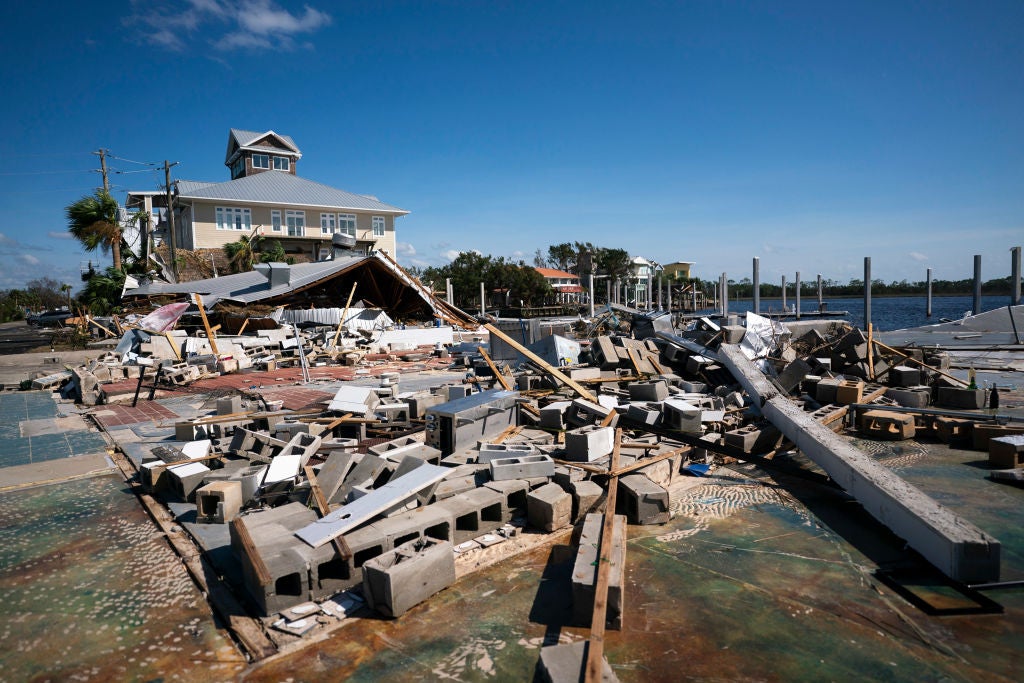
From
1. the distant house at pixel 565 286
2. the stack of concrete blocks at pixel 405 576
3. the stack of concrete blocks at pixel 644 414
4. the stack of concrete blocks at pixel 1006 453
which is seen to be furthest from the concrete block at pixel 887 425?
the distant house at pixel 565 286

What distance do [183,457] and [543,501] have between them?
14.6 feet

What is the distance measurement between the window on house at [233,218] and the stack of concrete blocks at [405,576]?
39.4 metres

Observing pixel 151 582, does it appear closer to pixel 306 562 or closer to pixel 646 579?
pixel 306 562

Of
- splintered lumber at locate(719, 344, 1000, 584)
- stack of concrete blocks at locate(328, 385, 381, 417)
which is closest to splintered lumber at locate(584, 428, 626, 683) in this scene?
splintered lumber at locate(719, 344, 1000, 584)

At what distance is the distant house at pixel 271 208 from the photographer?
123 feet

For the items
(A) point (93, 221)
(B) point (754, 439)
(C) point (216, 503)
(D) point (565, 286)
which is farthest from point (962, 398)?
(D) point (565, 286)

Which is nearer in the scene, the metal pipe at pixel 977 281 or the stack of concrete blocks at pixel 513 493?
the stack of concrete blocks at pixel 513 493

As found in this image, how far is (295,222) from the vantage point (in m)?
40.0

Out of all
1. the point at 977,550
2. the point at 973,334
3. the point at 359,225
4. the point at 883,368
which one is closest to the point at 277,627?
the point at 977,550

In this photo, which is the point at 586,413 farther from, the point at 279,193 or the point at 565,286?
the point at 565,286

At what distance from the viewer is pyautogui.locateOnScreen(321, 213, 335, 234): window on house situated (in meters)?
41.1

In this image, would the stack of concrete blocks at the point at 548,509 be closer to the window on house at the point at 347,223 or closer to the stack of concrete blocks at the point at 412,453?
the stack of concrete blocks at the point at 412,453

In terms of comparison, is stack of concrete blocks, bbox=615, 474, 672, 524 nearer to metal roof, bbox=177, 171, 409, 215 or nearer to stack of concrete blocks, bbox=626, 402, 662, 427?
stack of concrete blocks, bbox=626, 402, 662, 427

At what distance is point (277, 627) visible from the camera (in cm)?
366
